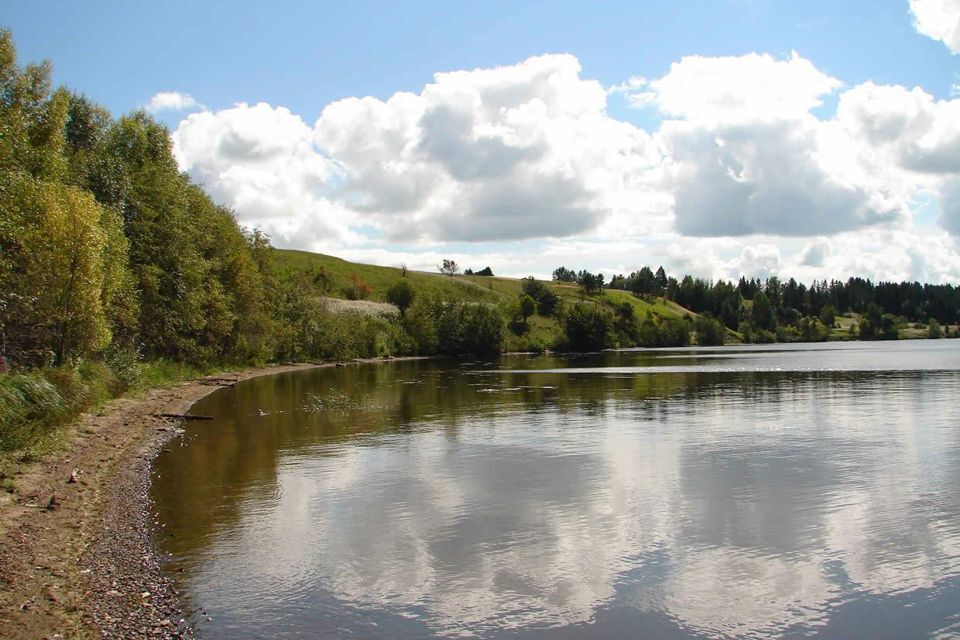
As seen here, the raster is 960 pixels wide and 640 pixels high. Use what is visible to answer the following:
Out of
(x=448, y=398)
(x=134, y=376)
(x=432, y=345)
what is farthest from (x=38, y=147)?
(x=432, y=345)

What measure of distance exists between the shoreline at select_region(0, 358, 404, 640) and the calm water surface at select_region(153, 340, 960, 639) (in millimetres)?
675

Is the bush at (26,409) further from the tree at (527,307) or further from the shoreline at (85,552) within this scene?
the tree at (527,307)

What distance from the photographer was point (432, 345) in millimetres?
152000

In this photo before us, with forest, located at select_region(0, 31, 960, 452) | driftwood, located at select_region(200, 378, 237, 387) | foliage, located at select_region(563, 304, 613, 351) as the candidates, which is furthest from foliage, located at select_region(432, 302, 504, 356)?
driftwood, located at select_region(200, 378, 237, 387)

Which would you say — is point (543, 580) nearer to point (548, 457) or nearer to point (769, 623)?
point (769, 623)

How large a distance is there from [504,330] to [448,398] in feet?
355

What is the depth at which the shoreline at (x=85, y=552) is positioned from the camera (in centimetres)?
1232

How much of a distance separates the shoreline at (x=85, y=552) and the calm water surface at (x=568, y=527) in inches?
26.6

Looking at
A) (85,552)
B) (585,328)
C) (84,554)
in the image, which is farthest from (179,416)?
(585,328)

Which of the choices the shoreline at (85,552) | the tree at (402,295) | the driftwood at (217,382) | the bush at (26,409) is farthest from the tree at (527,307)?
the bush at (26,409)

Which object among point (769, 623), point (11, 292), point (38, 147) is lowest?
point (769, 623)

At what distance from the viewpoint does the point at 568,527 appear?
19344 millimetres

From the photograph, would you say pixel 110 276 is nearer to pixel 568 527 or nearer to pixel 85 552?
pixel 85 552

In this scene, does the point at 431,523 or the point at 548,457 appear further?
the point at 548,457
